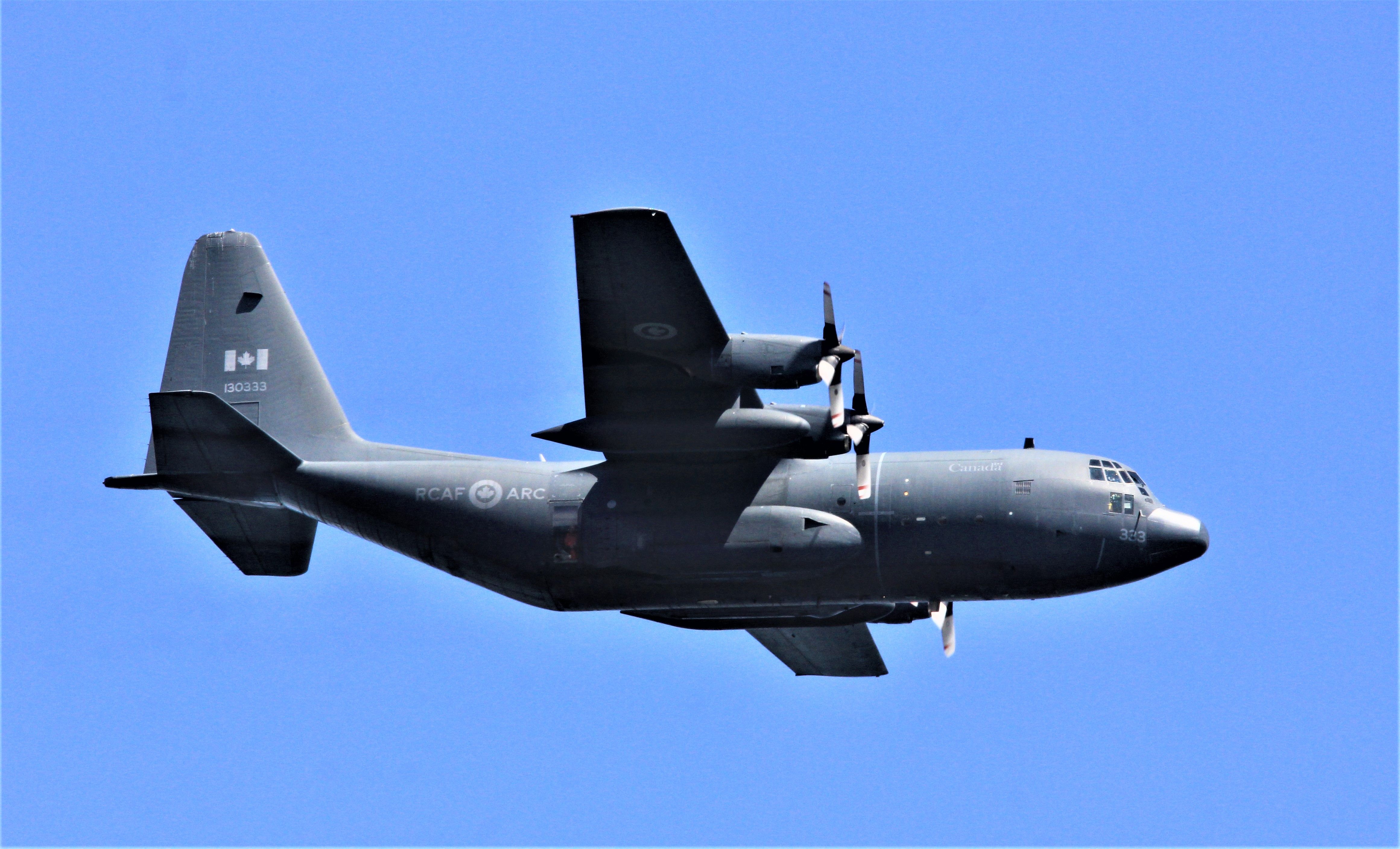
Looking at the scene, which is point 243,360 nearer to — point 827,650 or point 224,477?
point 224,477

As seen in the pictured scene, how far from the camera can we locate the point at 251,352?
1049 inches

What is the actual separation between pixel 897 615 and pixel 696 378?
5.69m

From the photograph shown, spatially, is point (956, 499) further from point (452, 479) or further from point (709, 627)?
point (452, 479)

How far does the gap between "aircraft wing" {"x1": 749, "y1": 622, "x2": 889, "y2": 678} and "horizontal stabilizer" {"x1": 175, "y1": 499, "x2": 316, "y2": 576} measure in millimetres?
Result: 7596

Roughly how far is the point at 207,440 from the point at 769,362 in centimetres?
888

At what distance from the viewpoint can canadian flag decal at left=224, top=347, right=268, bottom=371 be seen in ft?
87.2

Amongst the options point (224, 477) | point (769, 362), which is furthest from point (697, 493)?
point (224, 477)

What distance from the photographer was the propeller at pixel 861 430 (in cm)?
2256

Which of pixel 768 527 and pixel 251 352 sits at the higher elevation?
pixel 251 352

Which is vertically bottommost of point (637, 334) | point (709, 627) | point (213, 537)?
point (709, 627)

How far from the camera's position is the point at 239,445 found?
24297mm

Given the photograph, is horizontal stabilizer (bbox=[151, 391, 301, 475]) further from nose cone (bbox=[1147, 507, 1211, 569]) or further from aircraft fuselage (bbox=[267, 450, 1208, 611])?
nose cone (bbox=[1147, 507, 1211, 569])

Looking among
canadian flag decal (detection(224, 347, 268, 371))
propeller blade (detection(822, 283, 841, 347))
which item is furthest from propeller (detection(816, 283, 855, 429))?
canadian flag decal (detection(224, 347, 268, 371))

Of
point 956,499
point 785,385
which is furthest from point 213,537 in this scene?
point 956,499
